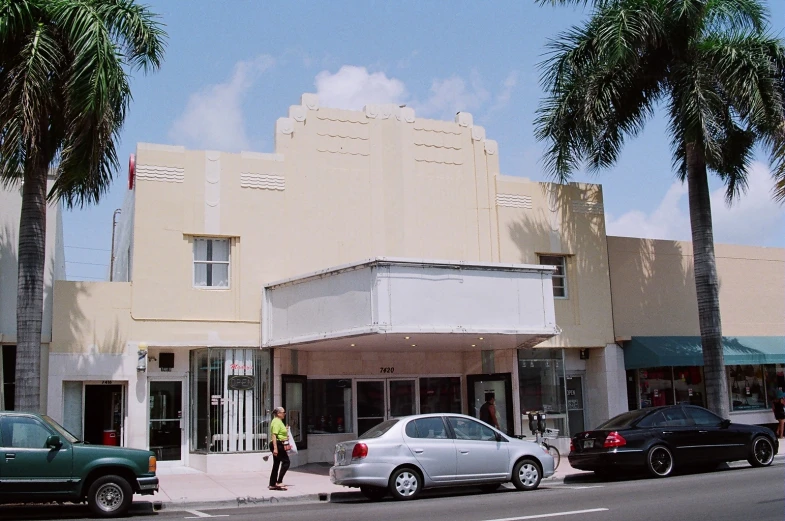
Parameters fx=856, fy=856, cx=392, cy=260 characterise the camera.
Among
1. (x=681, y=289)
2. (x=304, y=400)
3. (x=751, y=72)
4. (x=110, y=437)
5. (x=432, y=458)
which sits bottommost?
(x=432, y=458)

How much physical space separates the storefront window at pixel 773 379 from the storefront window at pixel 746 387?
196 millimetres

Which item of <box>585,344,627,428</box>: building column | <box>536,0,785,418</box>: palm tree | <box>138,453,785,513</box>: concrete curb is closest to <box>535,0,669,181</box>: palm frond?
<box>536,0,785,418</box>: palm tree

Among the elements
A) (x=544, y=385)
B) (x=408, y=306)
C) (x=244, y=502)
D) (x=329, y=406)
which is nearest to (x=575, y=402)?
(x=544, y=385)

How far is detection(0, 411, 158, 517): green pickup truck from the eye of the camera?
12.5m

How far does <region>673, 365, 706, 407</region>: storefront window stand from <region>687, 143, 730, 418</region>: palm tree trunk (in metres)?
4.01

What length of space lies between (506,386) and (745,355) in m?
7.62

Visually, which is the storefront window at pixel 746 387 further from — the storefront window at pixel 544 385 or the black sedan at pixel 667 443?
the black sedan at pixel 667 443

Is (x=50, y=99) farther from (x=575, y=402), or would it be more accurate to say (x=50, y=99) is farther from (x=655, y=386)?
(x=655, y=386)

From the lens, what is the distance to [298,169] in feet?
70.3

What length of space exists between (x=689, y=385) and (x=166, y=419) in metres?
15.1

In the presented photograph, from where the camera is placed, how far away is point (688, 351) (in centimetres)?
2370

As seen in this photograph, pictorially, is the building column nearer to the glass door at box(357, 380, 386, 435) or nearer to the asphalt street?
the glass door at box(357, 380, 386, 435)

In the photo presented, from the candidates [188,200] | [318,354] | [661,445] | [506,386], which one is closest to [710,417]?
[661,445]

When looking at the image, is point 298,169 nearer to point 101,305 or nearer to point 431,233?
point 431,233
